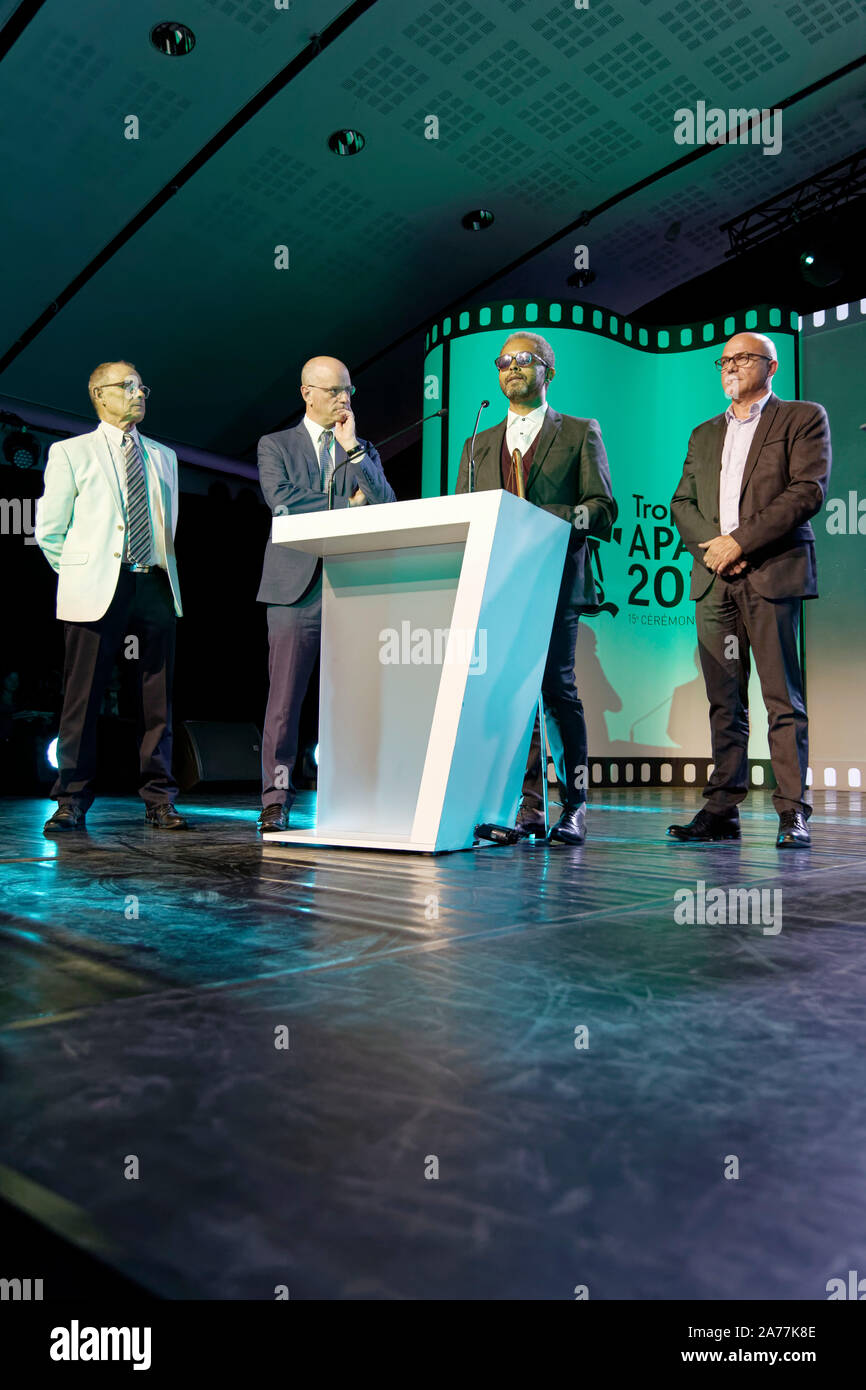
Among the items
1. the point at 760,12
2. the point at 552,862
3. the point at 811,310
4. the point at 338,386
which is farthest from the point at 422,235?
the point at 552,862

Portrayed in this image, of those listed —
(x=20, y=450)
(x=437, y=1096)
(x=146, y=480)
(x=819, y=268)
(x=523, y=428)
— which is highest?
(x=819, y=268)

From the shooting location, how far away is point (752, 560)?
2.74m

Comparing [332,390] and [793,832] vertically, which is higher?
[332,390]

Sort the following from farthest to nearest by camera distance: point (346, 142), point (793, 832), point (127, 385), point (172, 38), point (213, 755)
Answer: point (346, 142), point (213, 755), point (172, 38), point (127, 385), point (793, 832)

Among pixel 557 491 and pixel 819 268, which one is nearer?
pixel 557 491

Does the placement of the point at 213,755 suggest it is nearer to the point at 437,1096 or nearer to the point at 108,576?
the point at 108,576

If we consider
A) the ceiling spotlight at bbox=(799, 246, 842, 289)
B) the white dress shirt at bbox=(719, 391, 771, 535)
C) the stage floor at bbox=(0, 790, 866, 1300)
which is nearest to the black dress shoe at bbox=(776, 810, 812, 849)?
the white dress shirt at bbox=(719, 391, 771, 535)

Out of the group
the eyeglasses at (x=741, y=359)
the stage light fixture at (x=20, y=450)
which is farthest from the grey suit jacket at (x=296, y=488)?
the stage light fixture at (x=20, y=450)

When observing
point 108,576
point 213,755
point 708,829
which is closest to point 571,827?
point 708,829

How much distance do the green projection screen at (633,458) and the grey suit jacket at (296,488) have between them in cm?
312

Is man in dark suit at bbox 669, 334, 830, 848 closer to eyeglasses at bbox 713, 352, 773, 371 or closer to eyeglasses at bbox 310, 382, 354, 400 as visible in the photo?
eyeglasses at bbox 713, 352, 773, 371

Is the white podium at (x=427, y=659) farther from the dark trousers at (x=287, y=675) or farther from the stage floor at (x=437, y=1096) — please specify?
the stage floor at (x=437, y=1096)

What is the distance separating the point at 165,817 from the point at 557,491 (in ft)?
5.16

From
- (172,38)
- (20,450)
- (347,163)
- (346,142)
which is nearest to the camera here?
(172,38)
